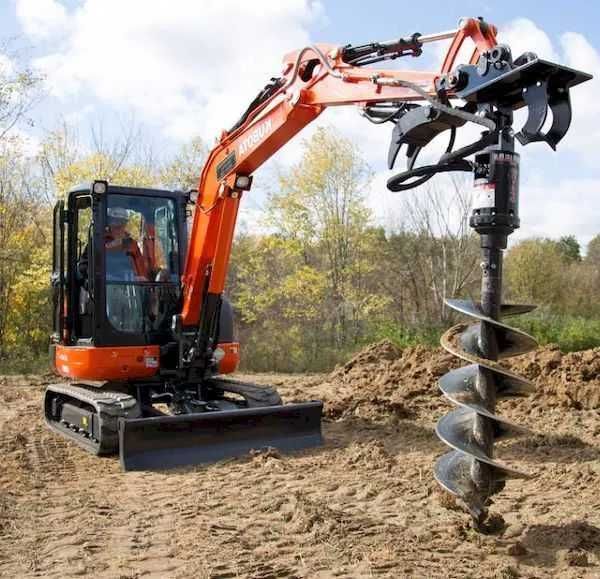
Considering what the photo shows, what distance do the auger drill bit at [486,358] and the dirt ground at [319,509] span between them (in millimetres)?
408

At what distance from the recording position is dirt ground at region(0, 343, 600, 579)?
152 inches

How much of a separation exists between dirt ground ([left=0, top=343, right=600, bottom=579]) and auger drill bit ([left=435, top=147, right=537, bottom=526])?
16.1 inches

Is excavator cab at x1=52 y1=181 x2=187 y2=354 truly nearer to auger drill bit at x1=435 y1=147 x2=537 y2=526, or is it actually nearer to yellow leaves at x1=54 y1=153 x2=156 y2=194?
auger drill bit at x1=435 y1=147 x2=537 y2=526

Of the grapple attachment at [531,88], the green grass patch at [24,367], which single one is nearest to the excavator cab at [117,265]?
the grapple attachment at [531,88]

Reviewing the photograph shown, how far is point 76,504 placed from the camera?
5.19 metres

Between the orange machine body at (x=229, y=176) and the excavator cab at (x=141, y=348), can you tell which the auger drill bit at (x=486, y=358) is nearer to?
the orange machine body at (x=229, y=176)

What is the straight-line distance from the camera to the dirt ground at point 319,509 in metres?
3.87

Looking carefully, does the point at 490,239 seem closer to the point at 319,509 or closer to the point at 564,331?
the point at 319,509

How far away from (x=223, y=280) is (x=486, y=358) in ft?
12.4

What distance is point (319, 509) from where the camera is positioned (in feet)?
15.3

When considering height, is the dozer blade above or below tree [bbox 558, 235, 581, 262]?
below

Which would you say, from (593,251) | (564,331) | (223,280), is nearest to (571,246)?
(593,251)

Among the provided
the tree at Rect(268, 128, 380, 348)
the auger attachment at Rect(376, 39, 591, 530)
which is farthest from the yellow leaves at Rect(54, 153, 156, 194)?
the auger attachment at Rect(376, 39, 591, 530)

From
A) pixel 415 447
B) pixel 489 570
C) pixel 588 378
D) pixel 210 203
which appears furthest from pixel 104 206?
pixel 588 378
